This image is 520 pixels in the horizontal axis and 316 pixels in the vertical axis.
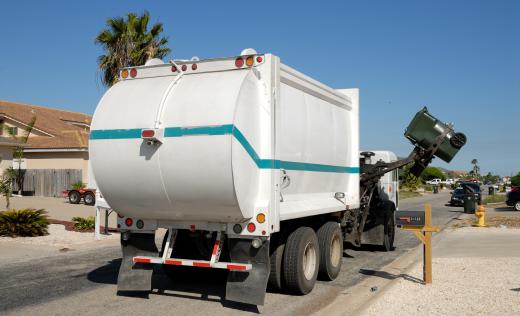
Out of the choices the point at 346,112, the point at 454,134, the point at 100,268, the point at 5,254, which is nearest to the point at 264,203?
the point at 346,112

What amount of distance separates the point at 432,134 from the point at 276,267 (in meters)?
5.36

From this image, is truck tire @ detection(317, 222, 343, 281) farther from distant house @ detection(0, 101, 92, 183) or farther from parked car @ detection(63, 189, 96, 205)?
distant house @ detection(0, 101, 92, 183)

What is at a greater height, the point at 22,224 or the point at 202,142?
the point at 202,142

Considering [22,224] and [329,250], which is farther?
[22,224]

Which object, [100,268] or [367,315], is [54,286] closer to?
[100,268]

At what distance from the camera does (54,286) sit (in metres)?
8.77

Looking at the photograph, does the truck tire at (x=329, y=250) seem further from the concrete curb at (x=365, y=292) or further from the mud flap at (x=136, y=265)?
the mud flap at (x=136, y=265)

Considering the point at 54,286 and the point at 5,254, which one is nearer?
the point at 54,286

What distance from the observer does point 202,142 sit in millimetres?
6688

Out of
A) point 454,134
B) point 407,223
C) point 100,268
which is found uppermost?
point 454,134

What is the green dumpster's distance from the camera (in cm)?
1139

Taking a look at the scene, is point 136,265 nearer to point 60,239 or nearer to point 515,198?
point 60,239

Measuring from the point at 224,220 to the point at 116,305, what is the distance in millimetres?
1970

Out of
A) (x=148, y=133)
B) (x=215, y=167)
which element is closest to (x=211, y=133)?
(x=215, y=167)
